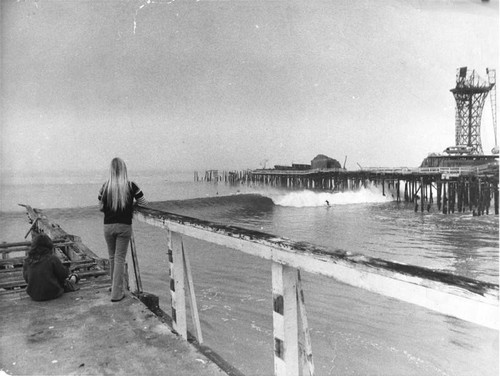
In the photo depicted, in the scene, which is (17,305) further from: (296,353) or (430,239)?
(430,239)

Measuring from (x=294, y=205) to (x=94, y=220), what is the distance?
1993cm

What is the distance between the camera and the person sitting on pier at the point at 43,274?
4562 millimetres

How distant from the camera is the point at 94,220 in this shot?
2783 centimetres

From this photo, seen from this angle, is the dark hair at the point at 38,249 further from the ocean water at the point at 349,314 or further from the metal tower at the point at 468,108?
the metal tower at the point at 468,108

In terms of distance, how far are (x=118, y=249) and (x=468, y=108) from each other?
2688 inches

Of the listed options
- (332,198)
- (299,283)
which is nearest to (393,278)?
(299,283)

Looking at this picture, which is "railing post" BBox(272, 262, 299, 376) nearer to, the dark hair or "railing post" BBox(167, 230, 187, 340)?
"railing post" BBox(167, 230, 187, 340)

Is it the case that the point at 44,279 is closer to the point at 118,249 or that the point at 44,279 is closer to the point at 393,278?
the point at 118,249

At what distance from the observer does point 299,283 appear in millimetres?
2213

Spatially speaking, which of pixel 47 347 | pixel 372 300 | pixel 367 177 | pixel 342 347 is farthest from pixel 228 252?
pixel 367 177

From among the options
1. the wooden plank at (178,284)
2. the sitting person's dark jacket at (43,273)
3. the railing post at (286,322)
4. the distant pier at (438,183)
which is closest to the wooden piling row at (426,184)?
the distant pier at (438,183)

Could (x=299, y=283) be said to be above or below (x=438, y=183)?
above

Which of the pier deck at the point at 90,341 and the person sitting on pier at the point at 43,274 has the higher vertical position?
the person sitting on pier at the point at 43,274

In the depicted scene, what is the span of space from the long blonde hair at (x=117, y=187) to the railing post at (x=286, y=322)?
288 centimetres
